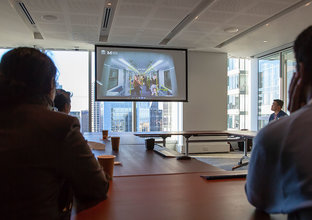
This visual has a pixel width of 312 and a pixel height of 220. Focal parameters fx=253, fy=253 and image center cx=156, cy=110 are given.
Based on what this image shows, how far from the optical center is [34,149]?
0.76 metres

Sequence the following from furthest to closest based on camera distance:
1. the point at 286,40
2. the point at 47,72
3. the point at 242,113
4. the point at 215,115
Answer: the point at 242,113
the point at 215,115
the point at 286,40
the point at 47,72

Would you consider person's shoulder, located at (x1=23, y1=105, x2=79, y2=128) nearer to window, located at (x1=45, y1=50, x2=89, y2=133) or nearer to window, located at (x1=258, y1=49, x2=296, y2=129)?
window, located at (x1=45, y1=50, x2=89, y2=133)

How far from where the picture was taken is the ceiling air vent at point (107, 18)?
4.21 metres

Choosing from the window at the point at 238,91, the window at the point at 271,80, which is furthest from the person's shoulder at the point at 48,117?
the window at the point at 238,91

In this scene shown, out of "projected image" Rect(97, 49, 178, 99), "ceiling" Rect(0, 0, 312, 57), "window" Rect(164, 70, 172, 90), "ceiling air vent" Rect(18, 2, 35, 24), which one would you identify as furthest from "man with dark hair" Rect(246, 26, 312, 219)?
"window" Rect(164, 70, 172, 90)

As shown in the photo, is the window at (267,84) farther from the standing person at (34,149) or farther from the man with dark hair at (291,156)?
the standing person at (34,149)

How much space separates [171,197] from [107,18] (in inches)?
176

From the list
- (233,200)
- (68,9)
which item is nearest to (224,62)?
(68,9)

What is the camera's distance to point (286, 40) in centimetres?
621

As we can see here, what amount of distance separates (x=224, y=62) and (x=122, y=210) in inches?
283

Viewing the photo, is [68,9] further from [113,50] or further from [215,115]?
[215,115]

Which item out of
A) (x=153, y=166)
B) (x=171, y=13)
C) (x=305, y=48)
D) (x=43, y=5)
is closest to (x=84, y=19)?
(x=43, y=5)

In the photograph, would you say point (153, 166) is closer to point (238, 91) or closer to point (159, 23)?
point (159, 23)

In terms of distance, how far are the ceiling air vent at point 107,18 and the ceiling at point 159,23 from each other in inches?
1.3
